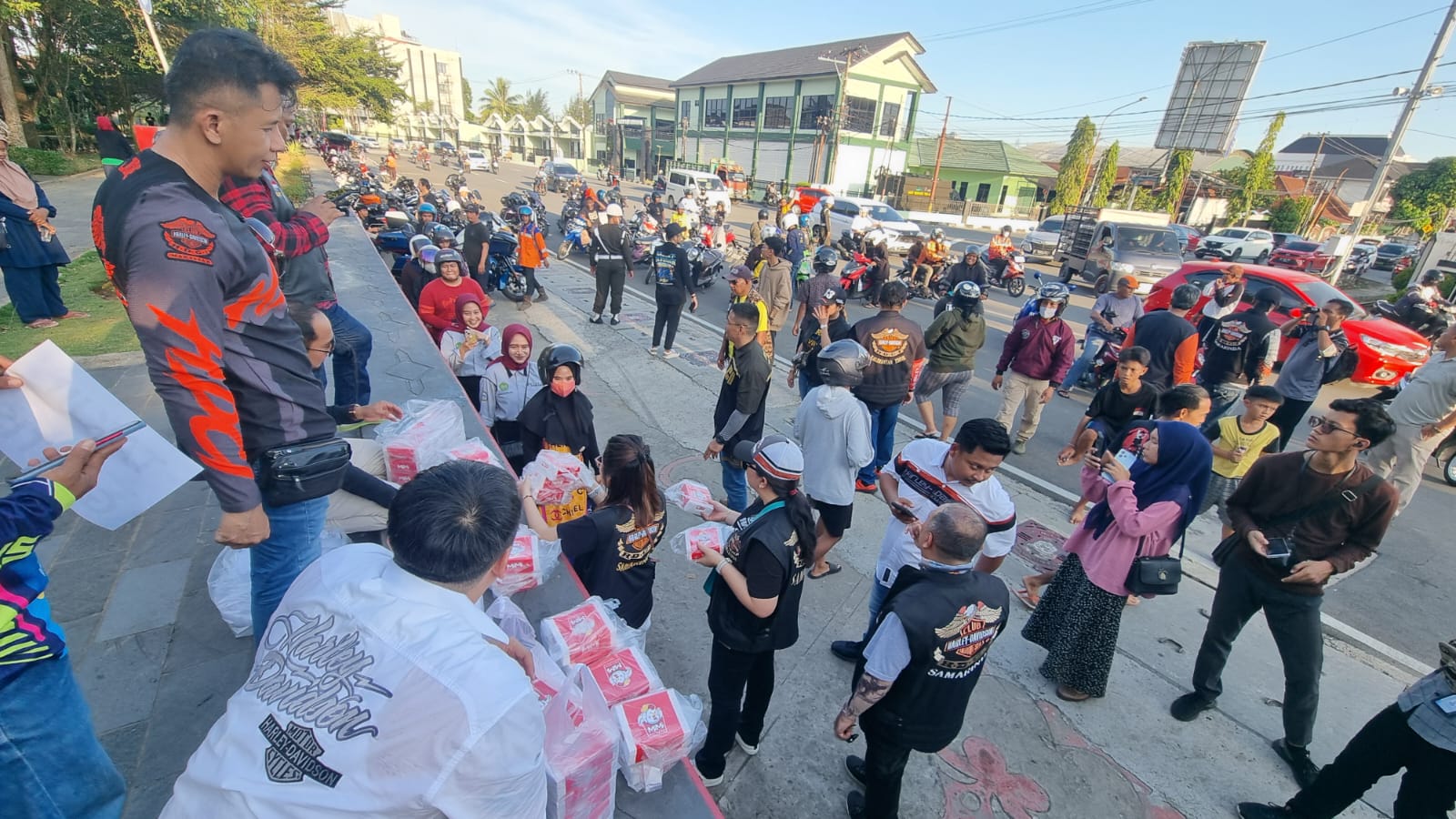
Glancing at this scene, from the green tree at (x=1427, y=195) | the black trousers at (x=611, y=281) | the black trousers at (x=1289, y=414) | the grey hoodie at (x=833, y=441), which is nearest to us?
the grey hoodie at (x=833, y=441)

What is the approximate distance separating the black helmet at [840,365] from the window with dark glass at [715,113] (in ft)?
164

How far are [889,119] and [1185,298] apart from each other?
138 feet

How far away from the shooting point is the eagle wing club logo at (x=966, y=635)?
224 centimetres

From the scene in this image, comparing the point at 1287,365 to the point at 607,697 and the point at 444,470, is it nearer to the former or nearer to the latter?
the point at 607,697

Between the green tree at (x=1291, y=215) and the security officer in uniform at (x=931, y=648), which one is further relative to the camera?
the green tree at (x=1291, y=215)

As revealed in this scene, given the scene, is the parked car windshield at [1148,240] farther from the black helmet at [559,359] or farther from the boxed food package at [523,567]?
the boxed food package at [523,567]

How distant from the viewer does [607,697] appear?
221 centimetres

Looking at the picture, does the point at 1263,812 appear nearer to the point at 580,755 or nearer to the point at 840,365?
the point at 840,365

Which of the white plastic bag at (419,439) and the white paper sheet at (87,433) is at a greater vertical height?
the white paper sheet at (87,433)

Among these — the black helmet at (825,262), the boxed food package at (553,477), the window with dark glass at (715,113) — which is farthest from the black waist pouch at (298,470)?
the window with dark glass at (715,113)

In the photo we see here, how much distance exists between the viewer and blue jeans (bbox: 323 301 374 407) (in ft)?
15.5

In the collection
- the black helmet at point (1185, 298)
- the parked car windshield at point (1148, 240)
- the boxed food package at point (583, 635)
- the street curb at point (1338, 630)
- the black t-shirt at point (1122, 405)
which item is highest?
the parked car windshield at point (1148, 240)

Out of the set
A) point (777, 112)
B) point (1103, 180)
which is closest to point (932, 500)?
point (1103, 180)

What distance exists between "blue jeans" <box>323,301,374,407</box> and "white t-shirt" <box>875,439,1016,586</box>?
14.2 feet
